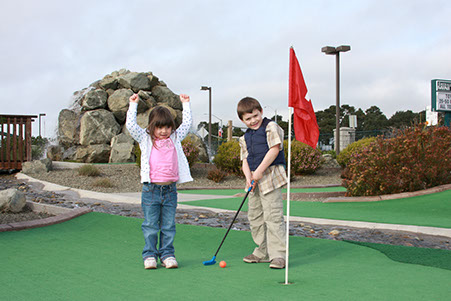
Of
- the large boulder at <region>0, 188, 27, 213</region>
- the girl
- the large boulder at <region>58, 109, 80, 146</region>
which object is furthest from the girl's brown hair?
the large boulder at <region>58, 109, 80, 146</region>

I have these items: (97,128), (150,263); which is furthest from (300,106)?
(97,128)

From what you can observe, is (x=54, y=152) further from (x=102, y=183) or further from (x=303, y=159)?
(x=303, y=159)

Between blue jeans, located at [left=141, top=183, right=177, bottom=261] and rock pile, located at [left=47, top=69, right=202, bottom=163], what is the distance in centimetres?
1606

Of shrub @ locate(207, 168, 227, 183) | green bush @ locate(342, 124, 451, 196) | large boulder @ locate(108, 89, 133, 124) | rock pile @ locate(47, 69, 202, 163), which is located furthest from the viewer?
large boulder @ locate(108, 89, 133, 124)

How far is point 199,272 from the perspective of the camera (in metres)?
3.79

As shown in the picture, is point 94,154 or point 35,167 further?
point 94,154

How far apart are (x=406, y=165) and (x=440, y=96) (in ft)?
27.4

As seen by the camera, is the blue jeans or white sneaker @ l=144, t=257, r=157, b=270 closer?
white sneaker @ l=144, t=257, r=157, b=270

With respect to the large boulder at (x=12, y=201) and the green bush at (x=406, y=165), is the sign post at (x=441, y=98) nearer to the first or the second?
the green bush at (x=406, y=165)

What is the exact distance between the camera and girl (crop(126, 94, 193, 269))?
4.15m

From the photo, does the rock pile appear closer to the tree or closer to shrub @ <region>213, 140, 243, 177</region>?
shrub @ <region>213, 140, 243, 177</region>

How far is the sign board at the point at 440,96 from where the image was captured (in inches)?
634

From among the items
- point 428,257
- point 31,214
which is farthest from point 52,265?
point 428,257

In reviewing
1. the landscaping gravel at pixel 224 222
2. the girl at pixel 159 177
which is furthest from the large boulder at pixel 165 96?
the girl at pixel 159 177
